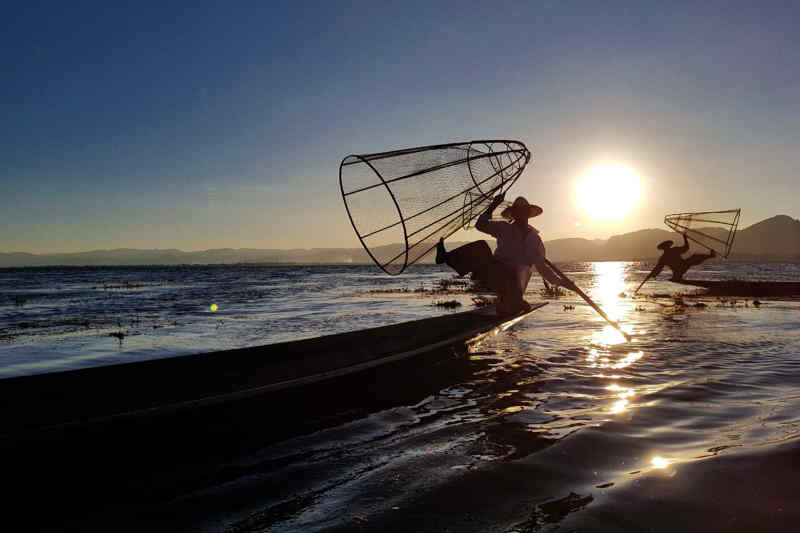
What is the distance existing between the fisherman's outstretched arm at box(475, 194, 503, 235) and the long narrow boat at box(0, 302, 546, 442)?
1945 millimetres

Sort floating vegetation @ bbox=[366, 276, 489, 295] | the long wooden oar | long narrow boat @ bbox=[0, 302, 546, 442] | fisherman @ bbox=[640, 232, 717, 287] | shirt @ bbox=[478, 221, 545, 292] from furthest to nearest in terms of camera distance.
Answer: floating vegetation @ bbox=[366, 276, 489, 295]
fisherman @ bbox=[640, 232, 717, 287]
the long wooden oar
shirt @ bbox=[478, 221, 545, 292]
long narrow boat @ bbox=[0, 302, 546, 442]

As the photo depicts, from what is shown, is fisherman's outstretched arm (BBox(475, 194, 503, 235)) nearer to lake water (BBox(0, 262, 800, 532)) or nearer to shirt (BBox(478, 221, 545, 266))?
shirt (BBox(478, 221, 545, 266))

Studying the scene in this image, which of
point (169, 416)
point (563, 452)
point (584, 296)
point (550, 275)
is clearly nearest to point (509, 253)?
point (550, 275)

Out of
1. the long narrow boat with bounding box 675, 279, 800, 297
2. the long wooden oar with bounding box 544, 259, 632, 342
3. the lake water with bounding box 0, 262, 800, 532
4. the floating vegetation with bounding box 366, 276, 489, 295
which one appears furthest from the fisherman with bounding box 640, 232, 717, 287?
the long wooden oar with bounding box 544, 259, 632, 342

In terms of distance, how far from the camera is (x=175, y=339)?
544 inches

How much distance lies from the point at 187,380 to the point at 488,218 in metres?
5.65

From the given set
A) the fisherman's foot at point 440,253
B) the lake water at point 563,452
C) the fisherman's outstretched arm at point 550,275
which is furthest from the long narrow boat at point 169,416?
the fisherman's outstretched arm at point 550,275

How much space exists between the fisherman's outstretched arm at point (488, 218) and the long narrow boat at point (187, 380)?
6.38ft

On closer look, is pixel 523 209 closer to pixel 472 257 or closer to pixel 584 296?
pixel 472 257

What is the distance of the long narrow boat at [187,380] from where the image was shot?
14.3ft

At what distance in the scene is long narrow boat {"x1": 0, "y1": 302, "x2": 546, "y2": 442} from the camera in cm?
434

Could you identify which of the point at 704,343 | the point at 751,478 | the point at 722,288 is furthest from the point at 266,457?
the point at 722,288

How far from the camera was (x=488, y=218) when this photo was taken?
877 centimetres

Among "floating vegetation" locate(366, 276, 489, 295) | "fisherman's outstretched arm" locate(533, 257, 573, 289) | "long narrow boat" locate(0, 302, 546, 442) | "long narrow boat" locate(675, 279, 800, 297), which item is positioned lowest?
"floating vegetation" locate(366, 276, 489, 295)
